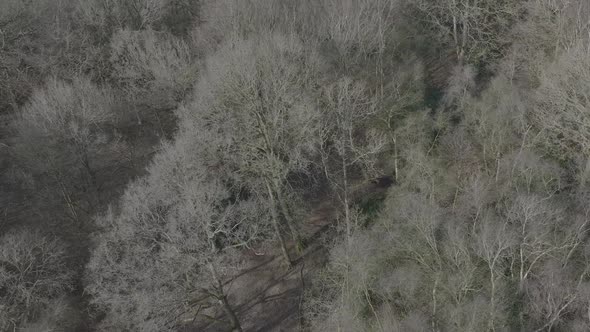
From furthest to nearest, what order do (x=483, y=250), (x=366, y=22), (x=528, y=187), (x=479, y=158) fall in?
(x=366, y=22) < (x=479, y=158) < (x=528, y=187) < (x=483, y=250)

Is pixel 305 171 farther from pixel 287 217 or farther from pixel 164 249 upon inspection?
pixel 164 249

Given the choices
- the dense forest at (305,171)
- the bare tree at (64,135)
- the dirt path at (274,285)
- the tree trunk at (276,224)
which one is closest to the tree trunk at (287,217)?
the dense forest at (305,171)

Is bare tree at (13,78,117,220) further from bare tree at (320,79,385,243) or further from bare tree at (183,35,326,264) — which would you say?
bare tree at (320,79,385,243)

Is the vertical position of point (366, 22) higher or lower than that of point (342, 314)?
higher

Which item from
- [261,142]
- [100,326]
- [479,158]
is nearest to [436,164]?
[479,158]

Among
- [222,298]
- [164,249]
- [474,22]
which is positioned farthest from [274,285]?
[474,22]

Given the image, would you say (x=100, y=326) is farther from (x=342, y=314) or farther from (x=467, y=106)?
(x=467, y=106)

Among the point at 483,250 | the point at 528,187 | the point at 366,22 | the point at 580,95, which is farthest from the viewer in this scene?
the point at 366,22

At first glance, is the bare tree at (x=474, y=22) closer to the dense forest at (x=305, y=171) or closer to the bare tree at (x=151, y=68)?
the dense forest at (x=305, y=171)

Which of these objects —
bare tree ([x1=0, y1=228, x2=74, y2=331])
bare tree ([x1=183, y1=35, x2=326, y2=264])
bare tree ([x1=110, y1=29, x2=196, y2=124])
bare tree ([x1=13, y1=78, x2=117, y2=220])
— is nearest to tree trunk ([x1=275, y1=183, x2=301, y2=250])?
bare tree ([x1=183, y1=35, x2=326, y2=264])
